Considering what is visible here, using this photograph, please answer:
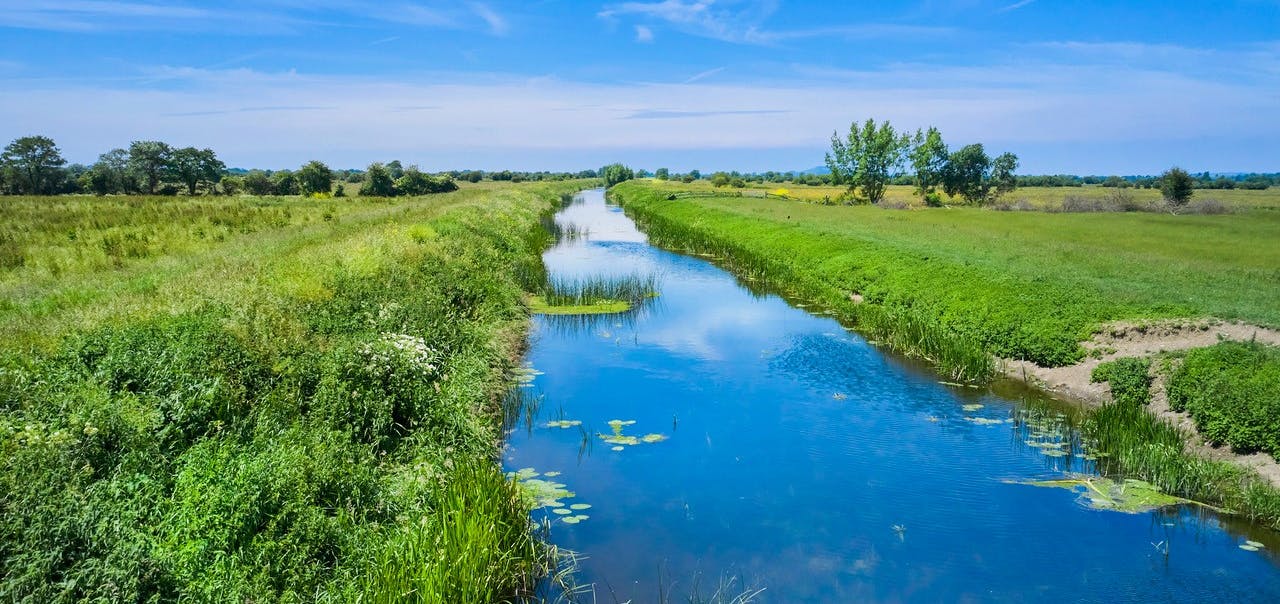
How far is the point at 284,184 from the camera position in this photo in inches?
2549

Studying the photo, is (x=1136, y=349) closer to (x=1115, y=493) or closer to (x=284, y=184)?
(x=1115, y=493)

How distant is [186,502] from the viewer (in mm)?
5668

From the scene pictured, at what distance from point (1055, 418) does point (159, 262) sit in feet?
64.6

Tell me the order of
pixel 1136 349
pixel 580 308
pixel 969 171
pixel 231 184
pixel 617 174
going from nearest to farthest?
pixel 1136 349, pixel 580 308, pixel 231 184, pixel 969 171, pixel 617 174

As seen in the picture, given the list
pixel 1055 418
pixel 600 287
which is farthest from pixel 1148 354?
pixel 600 287

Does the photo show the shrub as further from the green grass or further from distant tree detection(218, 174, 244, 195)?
distant tree detection(218, 174, 244, 195)

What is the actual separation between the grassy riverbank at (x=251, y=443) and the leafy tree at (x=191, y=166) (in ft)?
167

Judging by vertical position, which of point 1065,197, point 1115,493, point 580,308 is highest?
point 1065,197

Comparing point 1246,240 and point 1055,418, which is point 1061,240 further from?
point 1055,418

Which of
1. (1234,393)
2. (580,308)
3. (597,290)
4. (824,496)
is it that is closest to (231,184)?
(597,290)

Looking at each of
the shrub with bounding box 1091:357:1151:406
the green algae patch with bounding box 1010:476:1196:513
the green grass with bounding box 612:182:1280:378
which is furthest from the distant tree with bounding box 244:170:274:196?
the green algae patch with bounding box 1010:476:1196:513

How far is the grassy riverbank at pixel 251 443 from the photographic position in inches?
204

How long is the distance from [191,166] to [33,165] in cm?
1033

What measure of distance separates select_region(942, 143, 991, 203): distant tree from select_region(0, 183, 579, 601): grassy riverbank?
254ft
